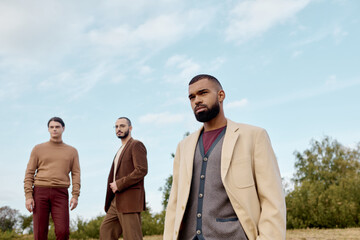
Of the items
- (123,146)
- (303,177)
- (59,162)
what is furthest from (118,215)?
(303,177)

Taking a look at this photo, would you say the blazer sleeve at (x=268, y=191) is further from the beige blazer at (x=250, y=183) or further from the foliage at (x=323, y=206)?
the foliage at (x=323, y=206)

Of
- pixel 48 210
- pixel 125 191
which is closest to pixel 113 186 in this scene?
pixel 125 191

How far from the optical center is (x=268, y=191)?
2900mm

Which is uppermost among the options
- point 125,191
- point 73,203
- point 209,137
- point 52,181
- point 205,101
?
point 205,101

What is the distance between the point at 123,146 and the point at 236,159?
14.0ft

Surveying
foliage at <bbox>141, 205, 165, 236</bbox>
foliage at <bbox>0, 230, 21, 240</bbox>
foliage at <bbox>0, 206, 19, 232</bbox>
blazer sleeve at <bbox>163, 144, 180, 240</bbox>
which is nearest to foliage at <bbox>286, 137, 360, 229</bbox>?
foliage at <bbox>141, 205, 165, 236</bbox>

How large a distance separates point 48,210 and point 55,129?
1504 mm

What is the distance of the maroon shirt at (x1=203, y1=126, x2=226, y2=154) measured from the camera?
A: 3.22 m

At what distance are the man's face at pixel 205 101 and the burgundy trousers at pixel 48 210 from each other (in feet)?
15.8

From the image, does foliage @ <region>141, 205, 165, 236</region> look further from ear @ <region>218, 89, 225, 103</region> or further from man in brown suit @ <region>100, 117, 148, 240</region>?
ear @ <region>218, 89, 225, 103</region>

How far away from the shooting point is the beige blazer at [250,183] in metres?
2.83

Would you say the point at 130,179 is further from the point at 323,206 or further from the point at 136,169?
the point at 323,206

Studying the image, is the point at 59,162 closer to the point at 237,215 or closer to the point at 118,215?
the point at 118,215

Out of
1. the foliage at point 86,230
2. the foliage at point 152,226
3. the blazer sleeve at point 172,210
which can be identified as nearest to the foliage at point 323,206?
the foliage at point 152,226
